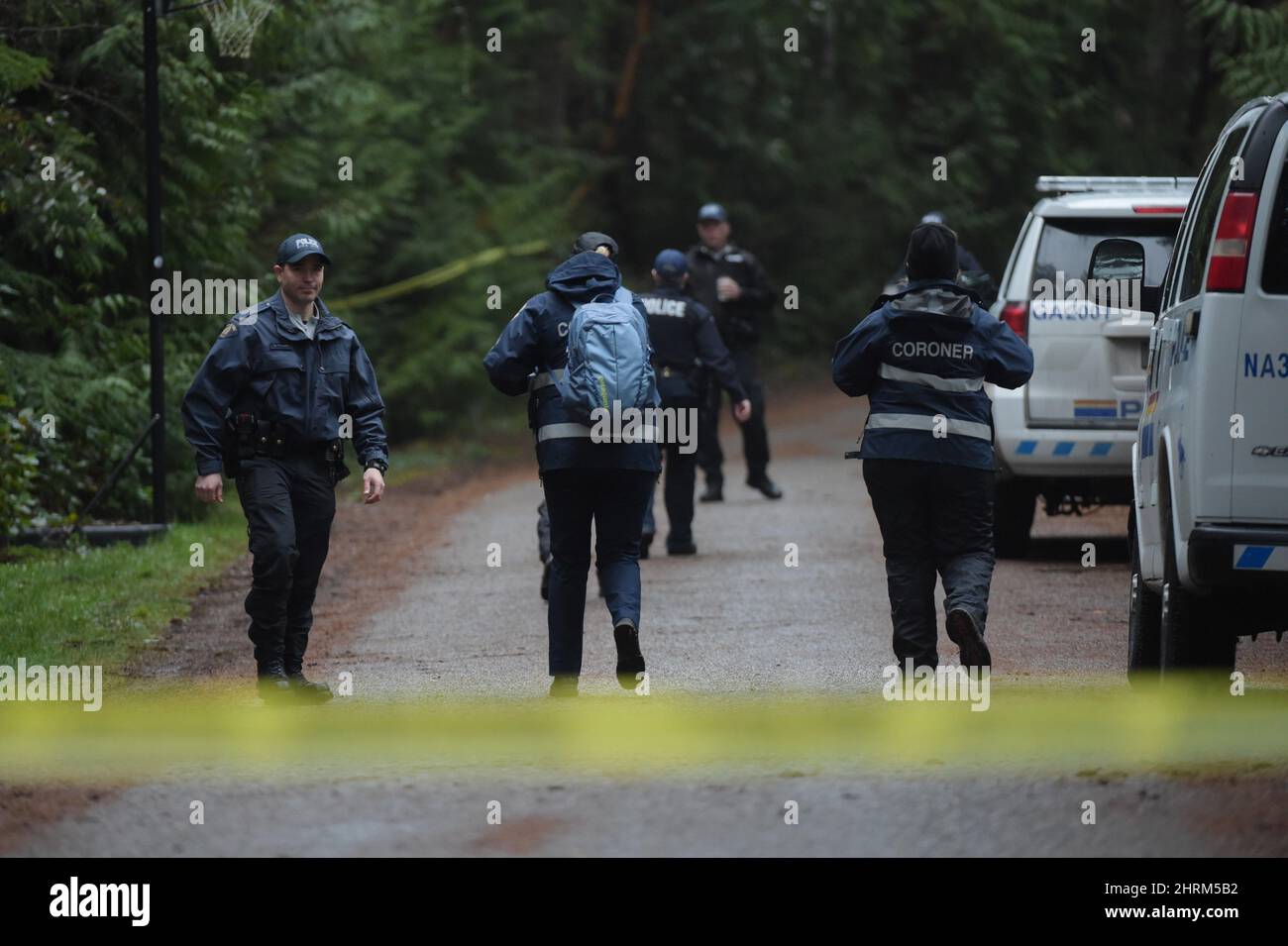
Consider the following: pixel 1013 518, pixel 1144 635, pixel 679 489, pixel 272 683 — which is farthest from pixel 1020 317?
pixel 272 683

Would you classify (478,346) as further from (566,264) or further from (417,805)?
(417,805)

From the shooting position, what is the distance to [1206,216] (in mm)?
8273

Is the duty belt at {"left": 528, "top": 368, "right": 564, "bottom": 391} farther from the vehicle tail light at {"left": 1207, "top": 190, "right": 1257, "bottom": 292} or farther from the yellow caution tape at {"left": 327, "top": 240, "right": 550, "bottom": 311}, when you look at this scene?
the yellow caution tape at {"left": 327, "top": 240, "right": 550, "bottom": 311}

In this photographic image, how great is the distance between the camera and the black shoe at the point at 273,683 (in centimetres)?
912

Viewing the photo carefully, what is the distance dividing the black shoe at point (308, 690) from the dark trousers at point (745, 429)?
7523mm

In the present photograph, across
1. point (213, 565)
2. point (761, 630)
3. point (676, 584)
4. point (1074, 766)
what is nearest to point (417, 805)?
point (1074, 766)

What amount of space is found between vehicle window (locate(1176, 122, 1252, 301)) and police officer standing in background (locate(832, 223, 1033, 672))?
73 centimetres

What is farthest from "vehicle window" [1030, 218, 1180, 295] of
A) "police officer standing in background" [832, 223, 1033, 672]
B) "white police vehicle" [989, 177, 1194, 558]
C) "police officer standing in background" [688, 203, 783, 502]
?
"police officer standing in background" [832, 223, 1033, 672]

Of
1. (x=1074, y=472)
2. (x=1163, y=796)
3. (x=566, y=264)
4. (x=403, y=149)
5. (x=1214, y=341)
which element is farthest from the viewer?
(x=403, y=149)

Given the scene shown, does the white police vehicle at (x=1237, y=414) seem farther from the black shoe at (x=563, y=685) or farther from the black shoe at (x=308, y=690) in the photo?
the black shoe at (x=308, y=690)

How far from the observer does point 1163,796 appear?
21.4ft

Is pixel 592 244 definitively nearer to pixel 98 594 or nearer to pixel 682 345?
pixel 98 594

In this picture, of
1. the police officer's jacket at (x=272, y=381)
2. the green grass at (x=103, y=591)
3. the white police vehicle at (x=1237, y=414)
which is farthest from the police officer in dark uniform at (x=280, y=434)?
the white police vehicle at (x=1237, y=414)

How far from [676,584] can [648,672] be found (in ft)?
11.5
